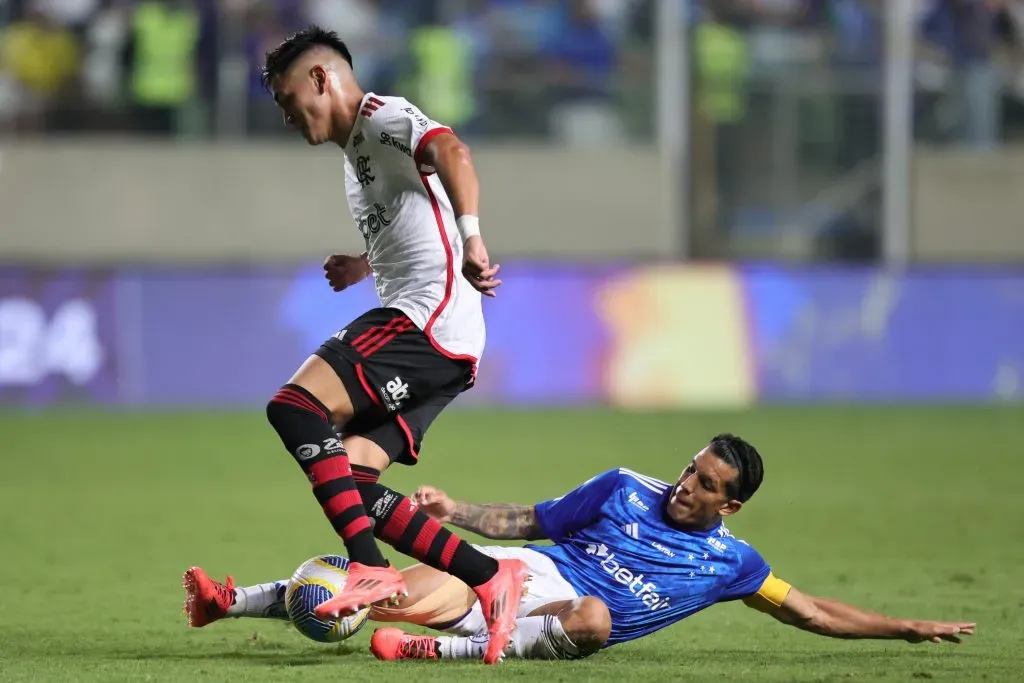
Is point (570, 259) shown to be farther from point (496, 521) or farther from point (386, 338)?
point (386, 338)

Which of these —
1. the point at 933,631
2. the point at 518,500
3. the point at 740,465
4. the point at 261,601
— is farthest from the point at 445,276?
the point at 518,500

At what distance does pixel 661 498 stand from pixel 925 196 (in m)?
15.8

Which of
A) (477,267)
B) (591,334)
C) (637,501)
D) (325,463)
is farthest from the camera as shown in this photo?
(591,334)

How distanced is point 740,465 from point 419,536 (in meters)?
1.11

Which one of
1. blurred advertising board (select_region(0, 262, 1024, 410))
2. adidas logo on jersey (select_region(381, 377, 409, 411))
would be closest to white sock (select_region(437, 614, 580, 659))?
adidas logo on jersey (select_region(381, 377, 409, 411))

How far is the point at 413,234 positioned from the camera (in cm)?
568

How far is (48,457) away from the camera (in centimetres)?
1348

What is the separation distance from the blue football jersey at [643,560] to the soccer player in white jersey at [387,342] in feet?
1.06

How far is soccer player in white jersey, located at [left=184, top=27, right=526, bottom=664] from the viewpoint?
212 inches

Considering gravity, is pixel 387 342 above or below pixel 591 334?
above

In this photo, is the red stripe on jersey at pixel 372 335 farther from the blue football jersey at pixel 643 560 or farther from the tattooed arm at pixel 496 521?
the blue football jersey at pixel 643 560

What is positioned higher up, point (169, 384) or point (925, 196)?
point (925, 196)

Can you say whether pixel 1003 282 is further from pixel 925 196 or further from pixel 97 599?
pixel 97 599

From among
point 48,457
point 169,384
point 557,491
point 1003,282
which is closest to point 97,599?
point 557,491
